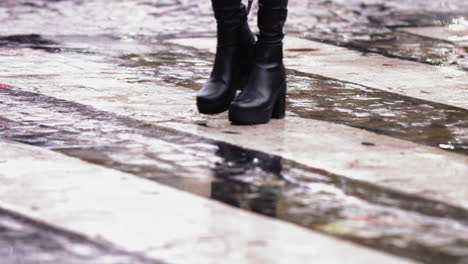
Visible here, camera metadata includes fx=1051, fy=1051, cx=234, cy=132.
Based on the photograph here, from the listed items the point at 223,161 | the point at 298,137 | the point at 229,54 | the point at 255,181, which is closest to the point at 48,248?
the point at 255,181

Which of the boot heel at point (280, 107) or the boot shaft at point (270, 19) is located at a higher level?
the boot shaft at point (270, 19)

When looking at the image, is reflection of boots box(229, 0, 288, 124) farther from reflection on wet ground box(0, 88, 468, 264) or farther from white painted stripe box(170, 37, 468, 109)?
white painted stripe box(170, 37, 468, 109)

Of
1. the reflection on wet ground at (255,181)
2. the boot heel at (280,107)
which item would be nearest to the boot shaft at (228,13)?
the boot heel at (280,107)

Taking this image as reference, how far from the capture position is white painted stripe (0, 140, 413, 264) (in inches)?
78.2

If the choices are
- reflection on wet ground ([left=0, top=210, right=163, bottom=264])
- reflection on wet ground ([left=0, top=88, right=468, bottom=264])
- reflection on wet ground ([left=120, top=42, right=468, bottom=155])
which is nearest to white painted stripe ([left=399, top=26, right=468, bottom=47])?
reflection on wet ground ([left=120, top=42, right=468, bottom=155])

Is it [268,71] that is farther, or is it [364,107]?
[364,107]

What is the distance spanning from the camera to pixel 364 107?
12.2ft

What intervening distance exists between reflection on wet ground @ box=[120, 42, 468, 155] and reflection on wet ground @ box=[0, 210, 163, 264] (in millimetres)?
1338

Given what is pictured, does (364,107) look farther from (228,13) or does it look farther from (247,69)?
(228,13)

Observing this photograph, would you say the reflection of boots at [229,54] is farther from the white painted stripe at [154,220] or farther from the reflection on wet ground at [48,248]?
the reflection on wet ground at [48,248]

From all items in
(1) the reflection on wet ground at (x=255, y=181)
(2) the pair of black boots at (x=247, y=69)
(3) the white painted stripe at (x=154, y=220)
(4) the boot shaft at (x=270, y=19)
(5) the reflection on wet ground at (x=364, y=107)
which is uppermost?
(4) the boot shaft at (x=270, y=19)

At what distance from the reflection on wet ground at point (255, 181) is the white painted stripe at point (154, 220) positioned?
7 centimetres

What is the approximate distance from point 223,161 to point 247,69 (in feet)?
3.13

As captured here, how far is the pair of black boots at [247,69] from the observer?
336 cm
